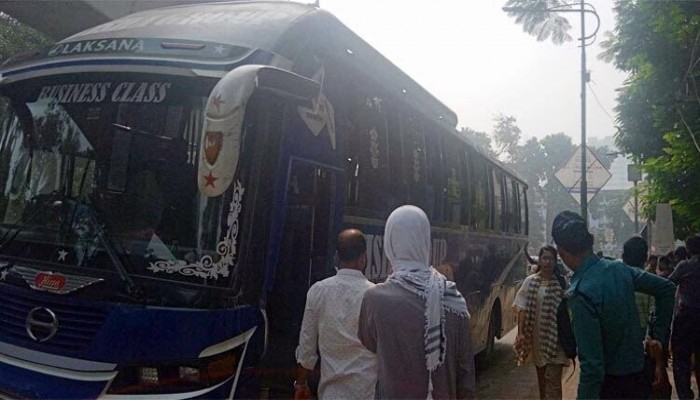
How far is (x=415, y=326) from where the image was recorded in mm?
2730

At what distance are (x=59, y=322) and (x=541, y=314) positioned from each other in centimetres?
447

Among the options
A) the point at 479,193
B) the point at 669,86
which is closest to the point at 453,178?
the point at 479,193

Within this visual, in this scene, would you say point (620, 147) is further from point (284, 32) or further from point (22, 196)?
point (22, 196)

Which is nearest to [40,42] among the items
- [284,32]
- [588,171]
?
[284,32]

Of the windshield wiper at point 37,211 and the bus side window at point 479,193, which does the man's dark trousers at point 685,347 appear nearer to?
the bus side window at point 479,193

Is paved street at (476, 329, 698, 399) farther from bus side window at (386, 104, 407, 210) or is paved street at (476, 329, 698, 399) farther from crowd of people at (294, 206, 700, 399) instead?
crowd of people at (294, 206, 700, 399)

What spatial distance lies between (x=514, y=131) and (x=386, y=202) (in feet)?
171

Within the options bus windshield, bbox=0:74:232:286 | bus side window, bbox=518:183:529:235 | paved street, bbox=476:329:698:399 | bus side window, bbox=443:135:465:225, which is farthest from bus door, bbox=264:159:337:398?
bus side window, bbox=518:183:529:235

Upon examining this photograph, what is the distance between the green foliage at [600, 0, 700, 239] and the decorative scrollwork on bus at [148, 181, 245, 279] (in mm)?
6630

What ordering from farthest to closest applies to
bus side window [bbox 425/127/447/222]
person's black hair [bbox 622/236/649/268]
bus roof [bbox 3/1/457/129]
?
bus side window [bbox 425/127/447/222], person's black hair [bbox 622/236/649/268], bus roof [bbox 3/1/457/129]

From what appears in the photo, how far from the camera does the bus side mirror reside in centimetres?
348

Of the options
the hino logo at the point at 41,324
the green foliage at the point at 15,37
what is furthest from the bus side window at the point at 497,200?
the green foliage at the point at 15,37

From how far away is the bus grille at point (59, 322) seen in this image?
11.7 feet

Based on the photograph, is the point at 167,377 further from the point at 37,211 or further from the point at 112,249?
the point at 37,211
